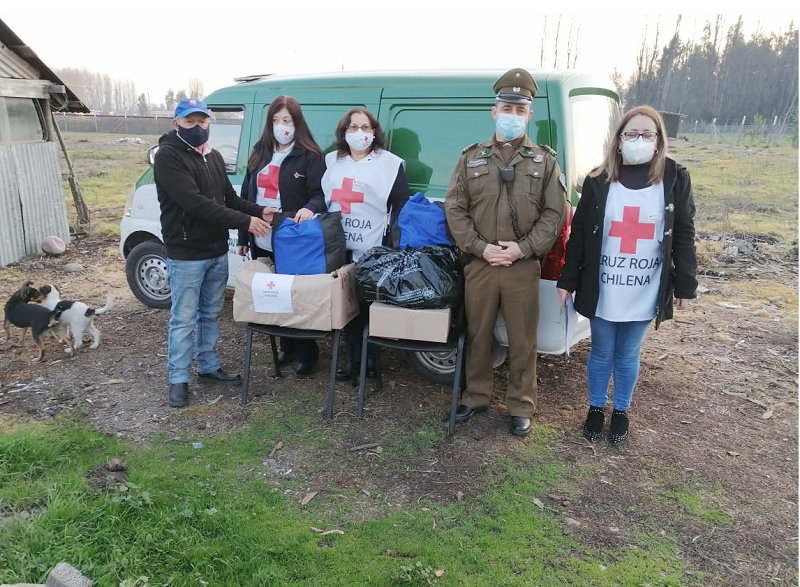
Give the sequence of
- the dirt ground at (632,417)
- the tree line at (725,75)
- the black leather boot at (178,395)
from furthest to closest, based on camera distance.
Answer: the tree line at (725,75)
the black leather boot at (178,395)
the dirt ground at (632,417)

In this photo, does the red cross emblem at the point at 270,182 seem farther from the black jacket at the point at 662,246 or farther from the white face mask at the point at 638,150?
the white face mask at the point at 638,150

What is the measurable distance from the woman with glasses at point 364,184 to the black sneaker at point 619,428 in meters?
1.81

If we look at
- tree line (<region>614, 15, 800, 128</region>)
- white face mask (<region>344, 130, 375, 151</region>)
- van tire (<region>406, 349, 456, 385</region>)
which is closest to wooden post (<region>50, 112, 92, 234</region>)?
white face mask (<region>344, 130, 375, 151</region>)

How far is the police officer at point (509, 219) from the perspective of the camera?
11.6ft

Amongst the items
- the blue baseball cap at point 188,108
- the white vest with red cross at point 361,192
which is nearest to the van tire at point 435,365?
the white vest with red cross at point 361,192

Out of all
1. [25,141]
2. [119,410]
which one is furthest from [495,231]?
[25,141]

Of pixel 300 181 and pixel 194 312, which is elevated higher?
pixel 300 181

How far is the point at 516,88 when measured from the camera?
3488 mm

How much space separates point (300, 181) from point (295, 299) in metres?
0.92

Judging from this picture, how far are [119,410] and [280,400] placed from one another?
111cm

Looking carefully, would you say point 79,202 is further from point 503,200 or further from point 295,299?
point 503,200

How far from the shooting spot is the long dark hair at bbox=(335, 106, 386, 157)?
4113mm

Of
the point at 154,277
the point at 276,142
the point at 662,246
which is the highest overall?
the point at 276,142

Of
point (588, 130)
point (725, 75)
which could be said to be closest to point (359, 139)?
point (588, 130)
